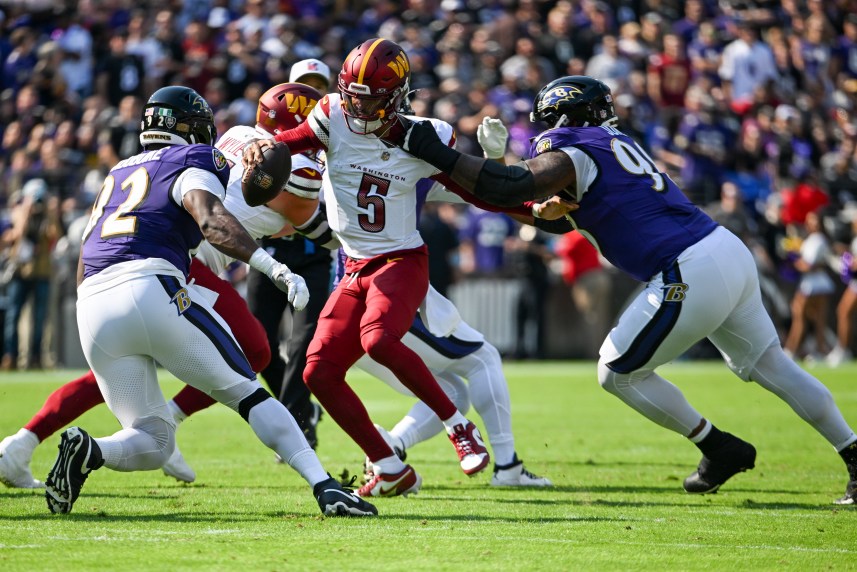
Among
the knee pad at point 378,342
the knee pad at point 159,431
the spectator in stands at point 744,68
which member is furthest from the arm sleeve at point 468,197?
the spectator in stands at point 744,68

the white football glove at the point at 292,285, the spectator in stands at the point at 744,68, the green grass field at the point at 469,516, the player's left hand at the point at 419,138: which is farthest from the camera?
the spectator in stands at the point at 744,68

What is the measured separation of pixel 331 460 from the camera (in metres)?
7.94

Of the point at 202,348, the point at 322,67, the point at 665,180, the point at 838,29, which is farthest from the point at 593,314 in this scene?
the point at 202,348

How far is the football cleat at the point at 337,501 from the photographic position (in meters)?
5.44

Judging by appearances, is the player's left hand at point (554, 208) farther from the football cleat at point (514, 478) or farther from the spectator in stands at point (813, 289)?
the spectator in stands at point (813, 289)

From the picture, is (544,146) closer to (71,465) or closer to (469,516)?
(469,516)

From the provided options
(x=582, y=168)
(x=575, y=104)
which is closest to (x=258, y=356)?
(x=582, y=168)

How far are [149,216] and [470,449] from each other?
198cm

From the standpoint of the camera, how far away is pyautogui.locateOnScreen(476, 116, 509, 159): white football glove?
6.35 m

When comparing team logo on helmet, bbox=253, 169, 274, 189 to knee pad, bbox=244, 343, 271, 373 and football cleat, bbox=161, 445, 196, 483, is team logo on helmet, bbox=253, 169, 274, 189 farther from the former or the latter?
football cleat, bbox=161, 445, 196, 483

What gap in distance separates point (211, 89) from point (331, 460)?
1037 cm

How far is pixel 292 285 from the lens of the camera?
5211 mm

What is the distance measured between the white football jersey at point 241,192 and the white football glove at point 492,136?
43.2 inches

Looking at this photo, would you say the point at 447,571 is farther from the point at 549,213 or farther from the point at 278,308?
the point at 278,308
